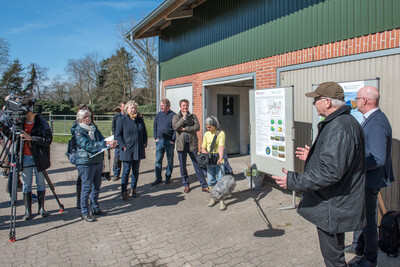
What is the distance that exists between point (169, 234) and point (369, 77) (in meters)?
4.07

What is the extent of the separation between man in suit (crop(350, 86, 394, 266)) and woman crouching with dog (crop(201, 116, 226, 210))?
2525mm

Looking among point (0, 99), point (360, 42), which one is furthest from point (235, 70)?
point (0, 99)

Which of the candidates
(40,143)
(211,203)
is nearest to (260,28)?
(211,203)

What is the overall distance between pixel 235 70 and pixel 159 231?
5041 mm

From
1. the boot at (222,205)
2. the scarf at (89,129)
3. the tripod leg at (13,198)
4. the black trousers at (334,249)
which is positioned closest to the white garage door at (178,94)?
the boot at (222,205)

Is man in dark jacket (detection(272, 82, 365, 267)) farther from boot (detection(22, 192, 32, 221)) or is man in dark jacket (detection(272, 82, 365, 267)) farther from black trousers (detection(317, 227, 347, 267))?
boot (detection(22, 192, 32, 221))

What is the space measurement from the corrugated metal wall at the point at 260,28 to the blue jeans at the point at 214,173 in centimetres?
298

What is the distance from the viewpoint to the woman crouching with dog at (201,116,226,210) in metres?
5.34

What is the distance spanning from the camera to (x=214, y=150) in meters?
5.47

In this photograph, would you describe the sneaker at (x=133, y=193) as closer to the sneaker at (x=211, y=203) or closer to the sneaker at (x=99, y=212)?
the sneaker at (x=99, y=212)

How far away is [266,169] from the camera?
5.32 meters

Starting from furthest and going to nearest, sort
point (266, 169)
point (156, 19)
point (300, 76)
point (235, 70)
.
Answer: point (156, 19)
point (235, 70)
point (300, 76)
point (266, 169)

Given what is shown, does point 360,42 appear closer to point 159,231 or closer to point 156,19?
point 159,231

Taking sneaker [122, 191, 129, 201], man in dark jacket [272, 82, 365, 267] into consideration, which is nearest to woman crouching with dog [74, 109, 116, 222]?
sneaker [122, 191, 129, 201]
